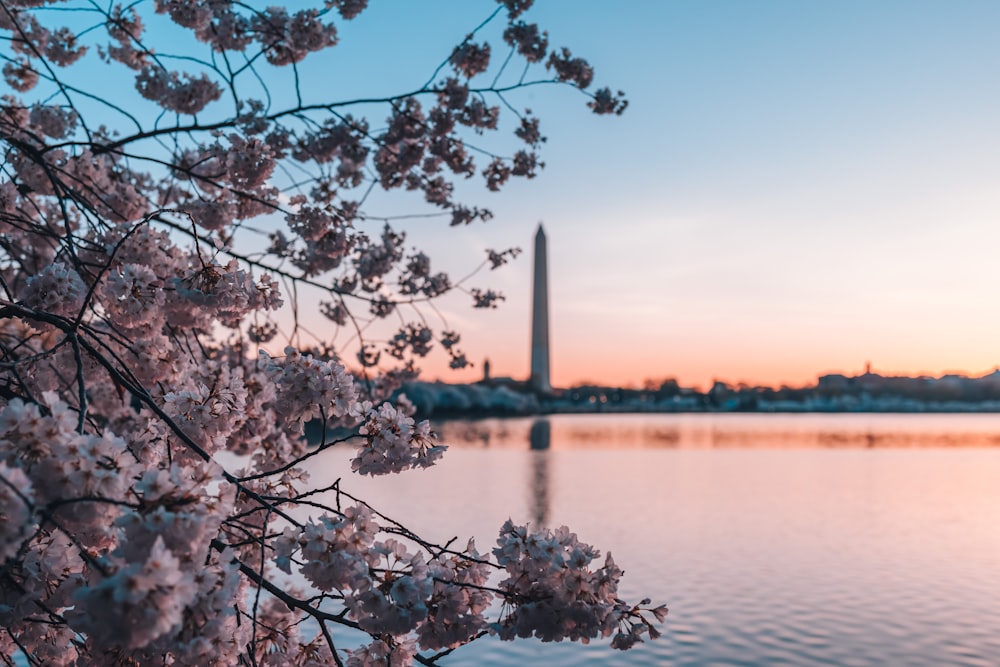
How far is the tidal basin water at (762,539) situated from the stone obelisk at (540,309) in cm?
2309

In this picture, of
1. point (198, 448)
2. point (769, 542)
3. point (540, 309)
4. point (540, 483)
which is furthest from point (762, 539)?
point (540, 309)

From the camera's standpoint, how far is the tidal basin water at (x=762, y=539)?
36.8 ft

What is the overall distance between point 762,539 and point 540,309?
4389 cm

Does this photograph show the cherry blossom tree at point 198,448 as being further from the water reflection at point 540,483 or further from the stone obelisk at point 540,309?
Answer: the stone obelisk at point 540,309

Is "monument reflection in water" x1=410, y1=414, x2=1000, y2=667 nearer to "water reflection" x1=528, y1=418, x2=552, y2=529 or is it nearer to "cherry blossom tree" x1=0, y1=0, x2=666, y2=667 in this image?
"water reflection" x1=528, y1=418, x2=552, y2=529

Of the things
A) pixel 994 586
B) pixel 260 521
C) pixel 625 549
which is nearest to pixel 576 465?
pixel 625 549

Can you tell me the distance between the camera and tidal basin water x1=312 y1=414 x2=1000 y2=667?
1122cm

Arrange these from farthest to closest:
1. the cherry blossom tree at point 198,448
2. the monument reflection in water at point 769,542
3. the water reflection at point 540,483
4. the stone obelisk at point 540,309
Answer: the stone obelisk at point 540,309 < the water reflection at point 540,483 < the monument reflection in water at point 769,542 < the cherry blossom tree at point 198,448

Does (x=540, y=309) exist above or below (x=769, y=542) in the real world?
above

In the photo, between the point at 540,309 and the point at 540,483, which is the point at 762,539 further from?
the point at 540,309

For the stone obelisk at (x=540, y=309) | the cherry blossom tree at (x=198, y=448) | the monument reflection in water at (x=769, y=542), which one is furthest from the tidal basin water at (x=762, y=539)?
the stone obelisk at (x=540, y=309)

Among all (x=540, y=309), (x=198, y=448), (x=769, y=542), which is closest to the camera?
(x=198, y=448)

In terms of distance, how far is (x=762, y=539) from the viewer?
1828 cm

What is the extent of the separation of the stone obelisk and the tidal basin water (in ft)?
75.8
